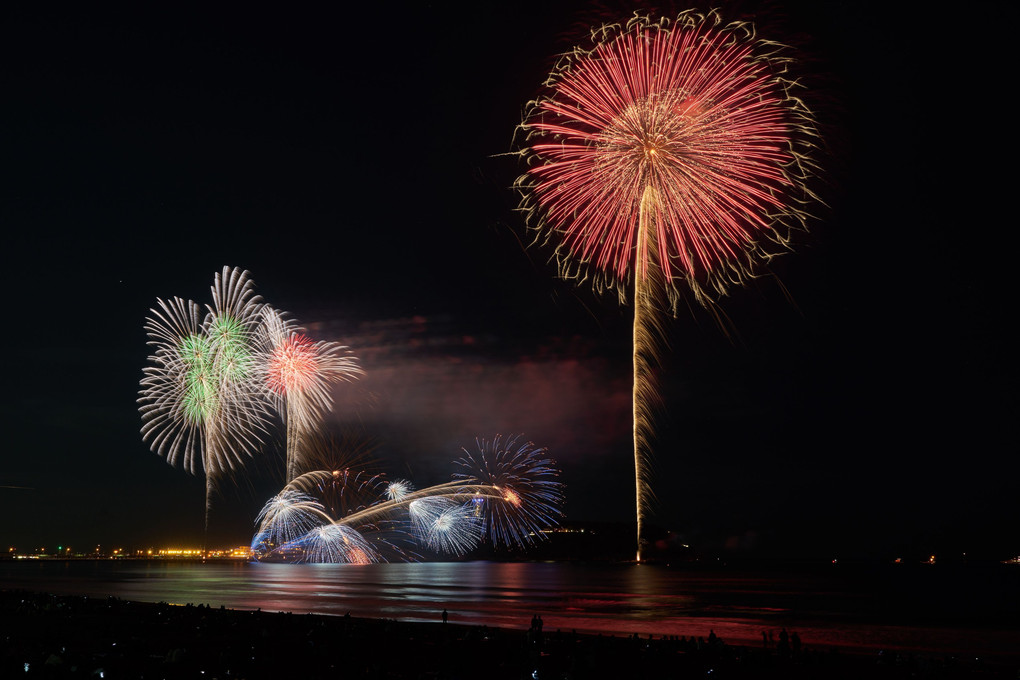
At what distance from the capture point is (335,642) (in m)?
21.0

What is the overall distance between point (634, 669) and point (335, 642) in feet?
25.9

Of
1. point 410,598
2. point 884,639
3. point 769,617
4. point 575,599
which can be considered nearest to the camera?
point 884,639

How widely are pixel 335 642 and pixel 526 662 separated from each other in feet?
19.3

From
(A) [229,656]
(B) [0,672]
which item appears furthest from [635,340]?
(B) [0,672]

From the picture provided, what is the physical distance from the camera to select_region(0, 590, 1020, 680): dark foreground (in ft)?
55.0

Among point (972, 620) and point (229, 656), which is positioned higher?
point (229, 656)

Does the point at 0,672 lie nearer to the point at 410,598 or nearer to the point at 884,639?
the point at 884,639

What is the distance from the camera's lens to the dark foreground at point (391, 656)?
16766mm

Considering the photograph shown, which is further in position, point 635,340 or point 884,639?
point 635,340

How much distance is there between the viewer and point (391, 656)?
19234mm

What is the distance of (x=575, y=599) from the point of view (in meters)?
54.2

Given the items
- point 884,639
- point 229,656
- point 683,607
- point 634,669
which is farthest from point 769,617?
point 229,656

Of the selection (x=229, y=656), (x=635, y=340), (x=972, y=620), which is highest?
(x=635, y=340)

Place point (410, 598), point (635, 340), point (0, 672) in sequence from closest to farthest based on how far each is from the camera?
point (0, 672) < point (635, 340) < point (410, 598)
